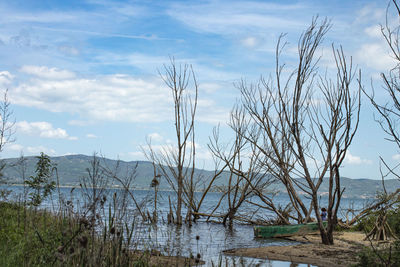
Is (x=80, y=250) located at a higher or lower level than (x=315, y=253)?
higher

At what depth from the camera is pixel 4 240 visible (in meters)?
8.29

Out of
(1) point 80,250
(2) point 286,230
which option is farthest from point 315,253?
(1) point 80,250

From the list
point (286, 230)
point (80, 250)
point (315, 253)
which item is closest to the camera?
point (80, 250)

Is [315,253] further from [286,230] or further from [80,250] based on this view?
[80,250]

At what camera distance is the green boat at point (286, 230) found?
14.7 meters

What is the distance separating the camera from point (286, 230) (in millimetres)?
14828

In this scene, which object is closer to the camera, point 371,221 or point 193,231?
point 371,221

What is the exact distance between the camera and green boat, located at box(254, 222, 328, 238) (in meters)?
14.7

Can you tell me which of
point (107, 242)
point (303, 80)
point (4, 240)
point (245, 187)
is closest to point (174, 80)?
point (245, 187)

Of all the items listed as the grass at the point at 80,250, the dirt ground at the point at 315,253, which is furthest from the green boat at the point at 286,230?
the grass at the point at 80,250

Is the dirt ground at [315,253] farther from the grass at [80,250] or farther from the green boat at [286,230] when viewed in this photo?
the grass at [80,250]

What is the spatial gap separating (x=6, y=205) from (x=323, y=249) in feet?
32.8

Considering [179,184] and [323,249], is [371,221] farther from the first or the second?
[179,184]

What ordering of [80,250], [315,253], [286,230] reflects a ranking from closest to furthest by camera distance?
1. [80,250]
2. [315,253]
3. [286,230]
